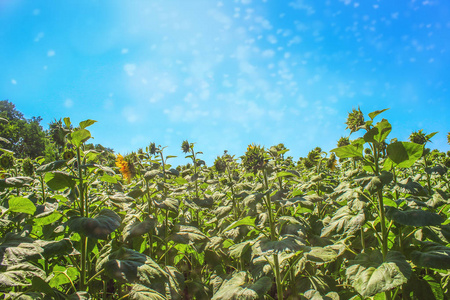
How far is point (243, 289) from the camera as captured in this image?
1828 mm

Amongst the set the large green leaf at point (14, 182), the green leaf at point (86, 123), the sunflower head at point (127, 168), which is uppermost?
the sunflower head at point (127, 168)

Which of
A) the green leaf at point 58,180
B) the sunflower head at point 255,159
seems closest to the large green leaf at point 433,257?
the sunflower head at point 255,159

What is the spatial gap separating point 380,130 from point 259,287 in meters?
1.36

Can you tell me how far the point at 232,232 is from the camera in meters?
2.54

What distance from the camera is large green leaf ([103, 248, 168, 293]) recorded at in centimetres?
157

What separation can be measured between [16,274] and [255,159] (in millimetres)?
1748

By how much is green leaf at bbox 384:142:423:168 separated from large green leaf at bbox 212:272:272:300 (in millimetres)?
1221

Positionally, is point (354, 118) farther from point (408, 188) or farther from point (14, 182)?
point (14, 182)

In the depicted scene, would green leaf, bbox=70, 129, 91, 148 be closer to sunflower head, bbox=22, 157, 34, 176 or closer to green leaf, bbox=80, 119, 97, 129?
green leaf, bbox=80, 119, 97, 129

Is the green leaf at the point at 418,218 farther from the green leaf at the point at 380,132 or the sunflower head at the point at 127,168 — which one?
the sunflower head at the point at 127,168

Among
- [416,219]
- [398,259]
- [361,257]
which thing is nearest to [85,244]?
[361,257]

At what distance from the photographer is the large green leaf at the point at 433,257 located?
1.48 m

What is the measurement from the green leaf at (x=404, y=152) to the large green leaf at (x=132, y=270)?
1.70 meters

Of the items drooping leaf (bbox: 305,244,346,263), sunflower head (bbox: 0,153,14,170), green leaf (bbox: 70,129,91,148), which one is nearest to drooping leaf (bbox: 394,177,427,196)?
drooping leaf (bbox: 305,244,346,263)
